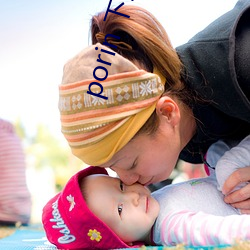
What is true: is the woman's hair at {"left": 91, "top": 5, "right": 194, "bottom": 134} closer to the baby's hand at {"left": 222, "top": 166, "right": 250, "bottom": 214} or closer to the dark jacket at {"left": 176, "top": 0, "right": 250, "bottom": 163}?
the dark jacket at {"left": 176, "top": 0, "right": 250, "bottom": 163}

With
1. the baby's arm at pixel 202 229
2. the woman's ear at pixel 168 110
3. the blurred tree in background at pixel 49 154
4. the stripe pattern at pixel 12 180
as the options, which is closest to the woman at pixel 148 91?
the woman's ear at pixel 168 110

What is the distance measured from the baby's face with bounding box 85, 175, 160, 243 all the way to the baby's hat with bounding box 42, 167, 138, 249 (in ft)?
0.09

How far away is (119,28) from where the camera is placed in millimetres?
1089

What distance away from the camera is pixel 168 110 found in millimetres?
1085

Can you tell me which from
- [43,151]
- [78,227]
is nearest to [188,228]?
[78,227]

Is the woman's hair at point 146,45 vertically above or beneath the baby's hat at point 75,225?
above

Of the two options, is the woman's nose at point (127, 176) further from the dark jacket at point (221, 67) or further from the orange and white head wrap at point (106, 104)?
the dark jacket at point (221, 67)

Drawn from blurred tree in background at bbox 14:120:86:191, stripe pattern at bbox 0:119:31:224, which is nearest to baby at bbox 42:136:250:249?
stripe pattern at bbox 0:119:31:224

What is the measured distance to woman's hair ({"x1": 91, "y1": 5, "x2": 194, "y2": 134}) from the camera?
3.50 ft

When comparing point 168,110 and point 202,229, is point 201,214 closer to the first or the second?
point 202,229

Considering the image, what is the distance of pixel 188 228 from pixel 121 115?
0.88 ft

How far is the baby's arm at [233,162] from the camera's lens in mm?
1150

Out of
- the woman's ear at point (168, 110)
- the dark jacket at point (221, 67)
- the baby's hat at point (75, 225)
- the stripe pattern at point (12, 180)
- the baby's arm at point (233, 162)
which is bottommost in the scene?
the stripe pattern at point (12, 180)

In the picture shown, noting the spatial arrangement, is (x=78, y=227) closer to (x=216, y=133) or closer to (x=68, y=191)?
(x=68, y=191)
